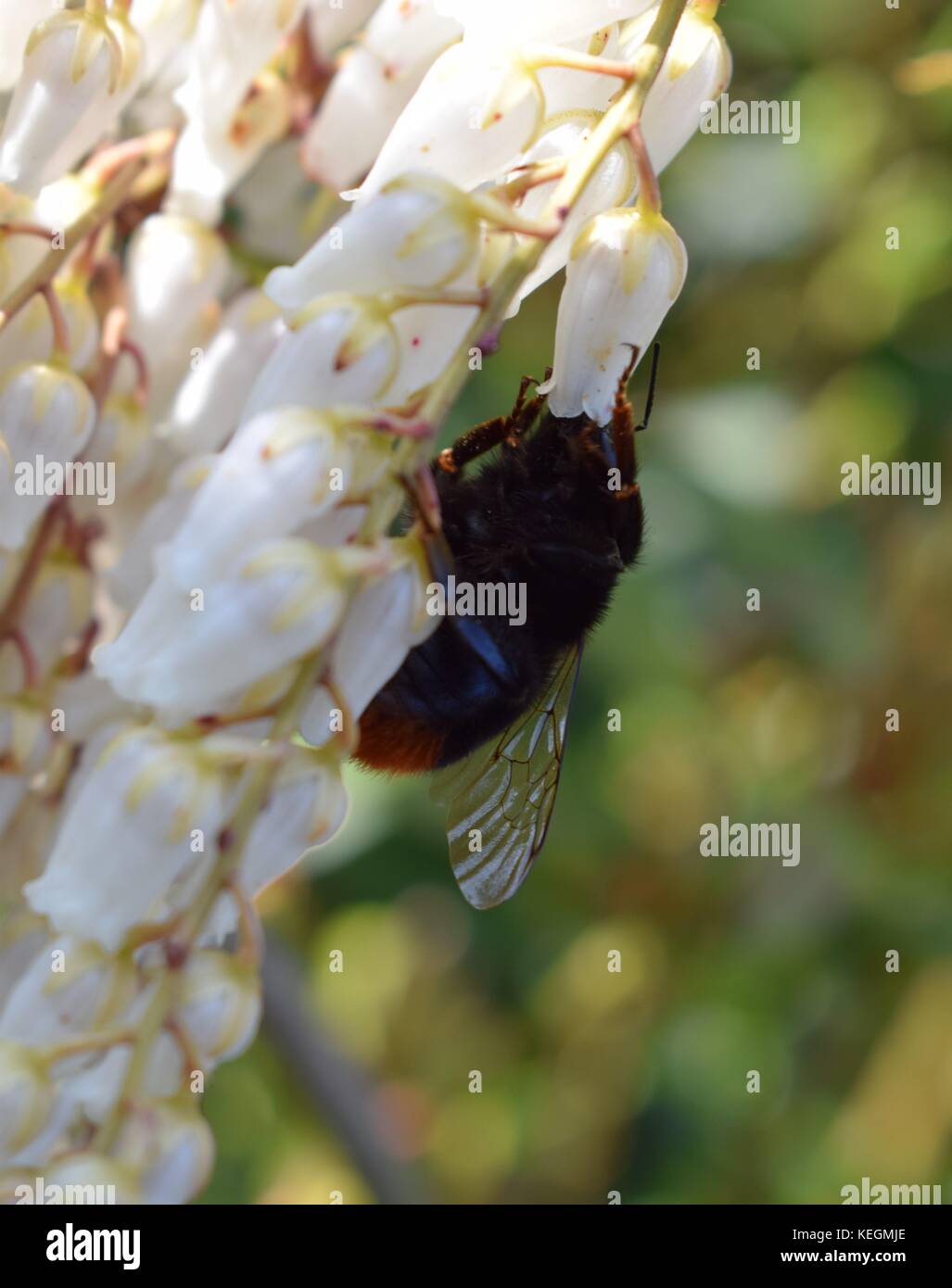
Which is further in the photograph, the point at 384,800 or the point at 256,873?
the point at 384,800

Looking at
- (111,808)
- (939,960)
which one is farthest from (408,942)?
(111,808)

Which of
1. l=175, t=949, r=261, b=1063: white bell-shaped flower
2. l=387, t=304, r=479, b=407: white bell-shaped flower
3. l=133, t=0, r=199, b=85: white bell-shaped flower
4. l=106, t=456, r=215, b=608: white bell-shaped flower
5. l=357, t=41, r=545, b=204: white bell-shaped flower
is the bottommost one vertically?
l=175, t=949, r=261, b=1063: white bell-shaped flower

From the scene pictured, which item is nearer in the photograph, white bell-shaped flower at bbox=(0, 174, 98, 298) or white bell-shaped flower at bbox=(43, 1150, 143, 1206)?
white bell-shaped flower at bbox=(43, 1150, 143, 1206)

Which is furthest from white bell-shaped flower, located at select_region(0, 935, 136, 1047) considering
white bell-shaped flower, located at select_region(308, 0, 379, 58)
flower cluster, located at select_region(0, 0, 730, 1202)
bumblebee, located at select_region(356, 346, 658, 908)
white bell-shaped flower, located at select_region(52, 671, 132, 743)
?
white bell-shaped flower, located at select_region(308, 0, 379, 58)

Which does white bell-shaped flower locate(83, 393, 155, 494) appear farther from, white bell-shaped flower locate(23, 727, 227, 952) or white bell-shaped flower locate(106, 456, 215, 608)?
white bell-shaped flower locate(23, 727, 227, 952)

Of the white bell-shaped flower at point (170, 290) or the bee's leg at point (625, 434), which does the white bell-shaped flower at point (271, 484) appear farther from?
the white bell-shaped flower at point (170, 290)

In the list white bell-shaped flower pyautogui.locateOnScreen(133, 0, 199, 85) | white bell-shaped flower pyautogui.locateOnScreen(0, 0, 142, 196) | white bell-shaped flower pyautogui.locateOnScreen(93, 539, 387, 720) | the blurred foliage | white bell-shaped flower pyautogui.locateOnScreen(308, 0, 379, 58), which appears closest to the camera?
white bell-shaped flower pyautogui.locateOnScreen(93, 539, 387, 720)

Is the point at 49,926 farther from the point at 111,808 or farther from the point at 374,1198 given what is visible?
the point at 374,1198

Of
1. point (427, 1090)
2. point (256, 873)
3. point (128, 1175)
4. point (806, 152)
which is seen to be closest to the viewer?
point (128, 1175)
